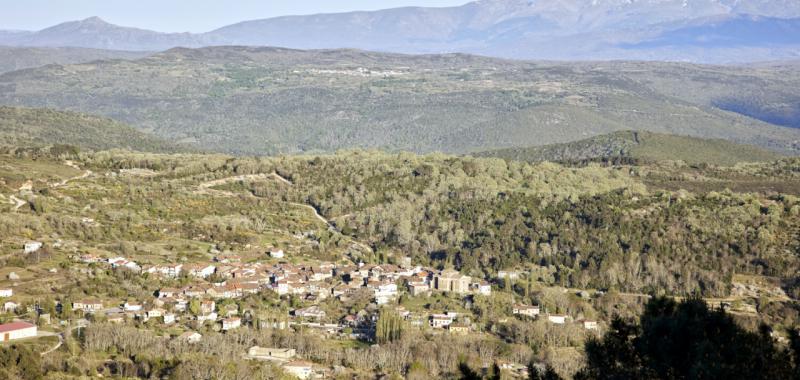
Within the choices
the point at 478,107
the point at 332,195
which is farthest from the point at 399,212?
the point at 478,107

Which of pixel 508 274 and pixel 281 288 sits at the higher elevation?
pixel 281 288

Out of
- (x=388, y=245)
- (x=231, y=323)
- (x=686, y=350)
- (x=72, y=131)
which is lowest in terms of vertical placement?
(x=72, y=131)

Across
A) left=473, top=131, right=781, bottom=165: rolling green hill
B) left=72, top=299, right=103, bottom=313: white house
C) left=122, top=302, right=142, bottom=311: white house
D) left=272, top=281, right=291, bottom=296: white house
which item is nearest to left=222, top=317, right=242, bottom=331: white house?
left=122, top=302, right=142, bottom=311: white house

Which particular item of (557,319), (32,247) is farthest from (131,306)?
(557,319)

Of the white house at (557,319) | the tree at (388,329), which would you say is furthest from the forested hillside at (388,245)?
the white house at (557,319)

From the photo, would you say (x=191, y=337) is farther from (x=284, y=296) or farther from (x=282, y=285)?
(x=282, y=285)

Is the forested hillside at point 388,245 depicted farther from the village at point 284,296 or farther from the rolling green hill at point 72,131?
the rolling green hill at point 72,131

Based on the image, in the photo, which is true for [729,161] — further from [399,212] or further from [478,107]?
[478,107]
